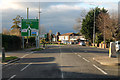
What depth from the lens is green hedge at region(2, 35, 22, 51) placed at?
30.1 metres

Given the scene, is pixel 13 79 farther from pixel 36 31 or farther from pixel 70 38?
pixel 70 38

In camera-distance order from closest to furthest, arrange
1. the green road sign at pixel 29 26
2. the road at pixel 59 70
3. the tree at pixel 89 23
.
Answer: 1. the road at pixel 59 70
2. the green road sign at pixel 29 26
3. the tree at pixel 89 23

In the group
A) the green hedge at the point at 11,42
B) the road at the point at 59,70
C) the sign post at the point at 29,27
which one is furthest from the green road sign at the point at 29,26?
the road at the point at 59,70

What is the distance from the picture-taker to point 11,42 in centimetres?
3291

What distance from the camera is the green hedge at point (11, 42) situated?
3009 centimetres

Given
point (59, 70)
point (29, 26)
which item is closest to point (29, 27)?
point (29, 26)

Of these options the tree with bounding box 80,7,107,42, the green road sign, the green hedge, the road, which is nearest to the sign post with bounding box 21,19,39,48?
the green road sign

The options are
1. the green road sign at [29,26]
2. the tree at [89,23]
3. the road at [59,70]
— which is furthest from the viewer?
the tree at [89,23]

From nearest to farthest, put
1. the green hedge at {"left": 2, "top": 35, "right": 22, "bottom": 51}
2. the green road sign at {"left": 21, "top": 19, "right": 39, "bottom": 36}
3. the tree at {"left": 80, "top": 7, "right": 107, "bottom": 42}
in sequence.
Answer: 1. the green hedge at {"left": 2, "top": 35, "right": 22, "bottom": 51}
2. the green road sign at {"left": 21, "top": 19, "right": 39, "bottom": 36}
3. the tree at {"left": 80, "top": 7, "right": 107, "bottom": 42}

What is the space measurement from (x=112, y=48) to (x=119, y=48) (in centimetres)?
1096

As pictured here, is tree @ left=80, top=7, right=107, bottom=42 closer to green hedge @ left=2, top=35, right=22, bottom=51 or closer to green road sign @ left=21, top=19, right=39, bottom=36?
green road sign @ left=21, top=19, right=39, bottom=36

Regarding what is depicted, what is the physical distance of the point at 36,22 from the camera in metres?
37.2

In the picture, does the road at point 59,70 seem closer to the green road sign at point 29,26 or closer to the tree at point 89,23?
the green road sign at point 29,26

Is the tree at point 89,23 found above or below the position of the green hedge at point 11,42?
above
